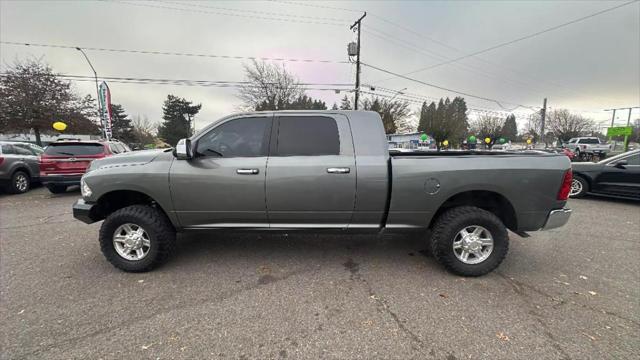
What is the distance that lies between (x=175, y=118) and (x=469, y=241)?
65.7 metres

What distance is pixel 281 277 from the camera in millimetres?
3127

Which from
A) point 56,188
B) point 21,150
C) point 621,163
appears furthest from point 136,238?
point 621,163

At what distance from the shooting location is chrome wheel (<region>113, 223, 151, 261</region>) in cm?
322

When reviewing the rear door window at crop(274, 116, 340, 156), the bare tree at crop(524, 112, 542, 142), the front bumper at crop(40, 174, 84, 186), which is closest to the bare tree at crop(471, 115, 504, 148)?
the bare tree at crop(524, 112, 542, 142)

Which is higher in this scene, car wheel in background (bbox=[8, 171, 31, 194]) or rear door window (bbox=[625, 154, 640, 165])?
rear door window (bbox=[625, 154, 640, 165])

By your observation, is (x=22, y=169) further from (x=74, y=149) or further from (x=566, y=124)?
(x=566, y=124)

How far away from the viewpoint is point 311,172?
303 centimetres

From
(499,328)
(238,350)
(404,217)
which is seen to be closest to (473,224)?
(404,217)

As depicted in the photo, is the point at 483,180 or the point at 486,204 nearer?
the point at 483,180

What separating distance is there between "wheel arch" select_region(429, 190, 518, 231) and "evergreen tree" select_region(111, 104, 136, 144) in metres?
62.3

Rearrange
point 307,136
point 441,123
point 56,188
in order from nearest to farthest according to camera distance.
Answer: point 307,136 < point 56,188 < point 441,123

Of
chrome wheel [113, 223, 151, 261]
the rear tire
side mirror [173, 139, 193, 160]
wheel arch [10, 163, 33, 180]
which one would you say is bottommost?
the rear tire

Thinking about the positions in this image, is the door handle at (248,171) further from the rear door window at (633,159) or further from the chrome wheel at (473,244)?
the rear door window at (633,159)

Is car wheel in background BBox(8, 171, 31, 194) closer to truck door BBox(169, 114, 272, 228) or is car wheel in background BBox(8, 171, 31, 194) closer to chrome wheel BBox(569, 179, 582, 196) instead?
truck door BBox(169, 114, 272, 228)
